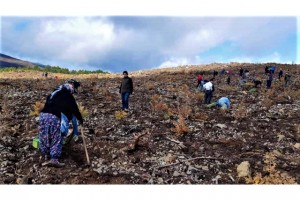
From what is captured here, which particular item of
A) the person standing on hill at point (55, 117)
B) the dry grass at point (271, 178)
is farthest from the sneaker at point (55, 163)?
the dry grass at point (271, 178)

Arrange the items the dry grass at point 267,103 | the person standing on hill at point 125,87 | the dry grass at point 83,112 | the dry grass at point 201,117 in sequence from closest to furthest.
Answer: the dry grass at point 83,112 → the dry grass at point 201,117 → the person standing on hill at point 125,87 → the dry grass at point 267,103

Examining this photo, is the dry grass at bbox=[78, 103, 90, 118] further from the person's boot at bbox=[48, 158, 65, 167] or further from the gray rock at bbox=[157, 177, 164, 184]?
the gray rock at bbox=[157, 177, 164, 184]

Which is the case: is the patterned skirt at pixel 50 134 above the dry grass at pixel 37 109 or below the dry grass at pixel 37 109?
below

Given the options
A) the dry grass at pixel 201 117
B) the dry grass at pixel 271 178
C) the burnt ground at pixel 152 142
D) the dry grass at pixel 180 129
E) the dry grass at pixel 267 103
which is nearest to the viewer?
the dry grass at pixel 271 178

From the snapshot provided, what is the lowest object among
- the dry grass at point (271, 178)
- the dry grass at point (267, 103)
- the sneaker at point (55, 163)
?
the dry grass at point (271, 178)

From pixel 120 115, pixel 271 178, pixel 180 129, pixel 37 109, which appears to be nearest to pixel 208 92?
pixel 120 115

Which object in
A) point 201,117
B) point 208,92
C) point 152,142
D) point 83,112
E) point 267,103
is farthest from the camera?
point 208,92

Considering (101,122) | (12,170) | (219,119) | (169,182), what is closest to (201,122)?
(219,119)

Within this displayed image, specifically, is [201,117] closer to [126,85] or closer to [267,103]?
[126,85]

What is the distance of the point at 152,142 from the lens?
34.8 feet

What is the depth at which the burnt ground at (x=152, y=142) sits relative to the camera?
8914 millimetres

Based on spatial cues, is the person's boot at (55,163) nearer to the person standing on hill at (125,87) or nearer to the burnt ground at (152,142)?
the burnt ground at (152,142)
